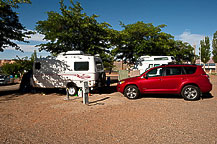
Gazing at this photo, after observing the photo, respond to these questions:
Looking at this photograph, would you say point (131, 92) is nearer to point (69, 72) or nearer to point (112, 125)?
point (69, 72)

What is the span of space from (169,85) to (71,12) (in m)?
10.2

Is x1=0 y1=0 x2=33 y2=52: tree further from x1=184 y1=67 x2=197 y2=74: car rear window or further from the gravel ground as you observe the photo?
x1=184 y1=67 x2=197 y2=74: car rear window

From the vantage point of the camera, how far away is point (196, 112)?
228 inches

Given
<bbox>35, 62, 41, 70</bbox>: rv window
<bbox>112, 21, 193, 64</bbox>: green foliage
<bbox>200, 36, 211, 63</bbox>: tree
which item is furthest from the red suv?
<bbox>200, 36, 211, 63</bbox>: tree

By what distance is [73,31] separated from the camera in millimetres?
13727

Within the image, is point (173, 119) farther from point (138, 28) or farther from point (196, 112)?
point (138, 28)

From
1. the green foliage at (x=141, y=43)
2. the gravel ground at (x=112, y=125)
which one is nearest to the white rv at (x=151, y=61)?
the green foliage at (x=141, y=43)

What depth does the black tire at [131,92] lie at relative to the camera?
8385 mm

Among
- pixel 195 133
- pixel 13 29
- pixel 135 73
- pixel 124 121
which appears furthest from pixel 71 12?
pixel 195 133

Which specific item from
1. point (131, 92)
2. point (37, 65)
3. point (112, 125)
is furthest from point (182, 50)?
point (112, 125)

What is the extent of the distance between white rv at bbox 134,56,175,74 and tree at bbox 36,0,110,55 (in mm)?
3663

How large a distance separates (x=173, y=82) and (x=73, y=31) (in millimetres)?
9366

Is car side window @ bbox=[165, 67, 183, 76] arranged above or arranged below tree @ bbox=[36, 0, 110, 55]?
below

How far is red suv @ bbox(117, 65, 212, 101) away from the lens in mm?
7675
